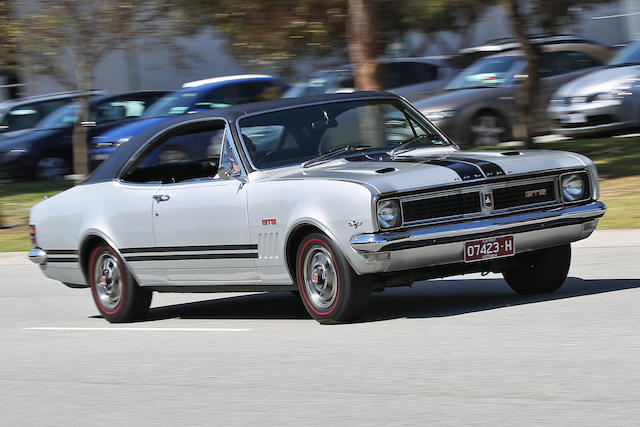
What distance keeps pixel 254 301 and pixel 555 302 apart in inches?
122

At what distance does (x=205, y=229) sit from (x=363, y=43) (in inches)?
293

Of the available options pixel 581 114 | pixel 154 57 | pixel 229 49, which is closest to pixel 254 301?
pixel 229 49

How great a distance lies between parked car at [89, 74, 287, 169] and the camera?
22688mm

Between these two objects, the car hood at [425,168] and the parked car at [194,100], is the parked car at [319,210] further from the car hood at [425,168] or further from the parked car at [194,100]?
the parked car at [194,100]

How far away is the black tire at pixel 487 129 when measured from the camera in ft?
67.3

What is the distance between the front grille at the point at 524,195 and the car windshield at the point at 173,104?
15.0m

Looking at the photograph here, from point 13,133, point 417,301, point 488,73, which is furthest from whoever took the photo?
point 13,133

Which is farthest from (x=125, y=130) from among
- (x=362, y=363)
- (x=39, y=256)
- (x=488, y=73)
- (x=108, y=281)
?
(x=362, y=363)

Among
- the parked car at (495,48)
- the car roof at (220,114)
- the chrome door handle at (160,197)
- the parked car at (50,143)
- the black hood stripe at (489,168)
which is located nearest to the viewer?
the black hood stripe at (489,168)

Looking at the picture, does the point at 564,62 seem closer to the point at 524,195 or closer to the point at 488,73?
the point at 488,73

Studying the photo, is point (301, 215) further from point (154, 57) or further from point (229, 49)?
point (154, 57)

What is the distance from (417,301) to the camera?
9.06m

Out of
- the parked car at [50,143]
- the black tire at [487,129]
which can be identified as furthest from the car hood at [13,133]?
the black tire at [487,129]

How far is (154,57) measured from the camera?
34906 millimetres
